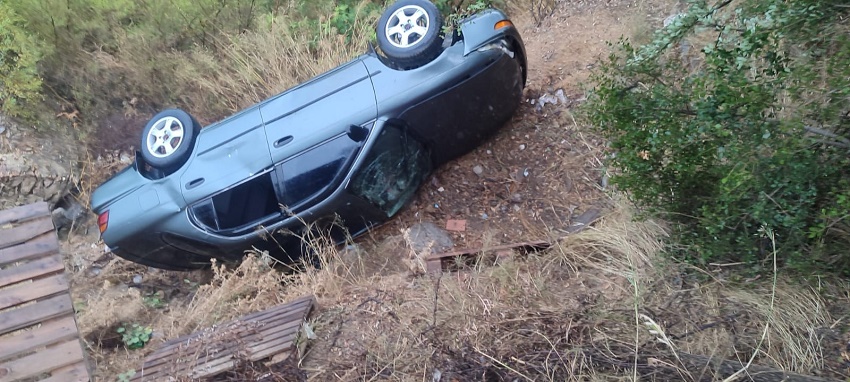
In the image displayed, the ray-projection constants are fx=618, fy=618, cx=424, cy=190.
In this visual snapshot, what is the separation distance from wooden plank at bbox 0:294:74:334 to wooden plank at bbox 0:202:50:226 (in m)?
0.61

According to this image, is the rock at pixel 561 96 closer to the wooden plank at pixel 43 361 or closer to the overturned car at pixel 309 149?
the overturned car at pixel 309 149

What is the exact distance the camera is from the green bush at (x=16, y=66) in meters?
7.44

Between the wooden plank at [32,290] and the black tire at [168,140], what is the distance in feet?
7.46

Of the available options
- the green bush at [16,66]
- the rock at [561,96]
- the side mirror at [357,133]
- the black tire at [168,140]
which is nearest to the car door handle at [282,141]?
the side mirror at [357,133]

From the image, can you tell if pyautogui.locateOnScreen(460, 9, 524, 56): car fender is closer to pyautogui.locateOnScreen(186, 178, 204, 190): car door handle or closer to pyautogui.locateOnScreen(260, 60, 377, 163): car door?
pyautogui.locateOnScreen(260, 60, 377, 163): car door

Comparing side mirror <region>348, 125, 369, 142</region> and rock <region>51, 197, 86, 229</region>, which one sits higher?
side mirror <region>348, 125, 369, 142</region>

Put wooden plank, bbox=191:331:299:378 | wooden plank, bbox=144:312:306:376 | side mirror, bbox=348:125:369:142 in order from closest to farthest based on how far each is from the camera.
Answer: wooden plank, bbox=191:331:299:378 < wooden plank, bbox=144:312:306:376 < side mirror, bbox=348:125:369:142

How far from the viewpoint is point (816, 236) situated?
3.25 meters

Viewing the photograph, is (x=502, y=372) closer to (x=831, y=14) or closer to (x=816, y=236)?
(x=816, y=236)

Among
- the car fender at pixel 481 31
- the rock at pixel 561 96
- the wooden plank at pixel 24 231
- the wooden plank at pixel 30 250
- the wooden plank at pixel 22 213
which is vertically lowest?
the rock at pixel 561 96

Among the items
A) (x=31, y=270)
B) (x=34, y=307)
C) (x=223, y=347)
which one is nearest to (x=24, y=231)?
(x=31, y=270)

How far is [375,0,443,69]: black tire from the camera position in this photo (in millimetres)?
5629

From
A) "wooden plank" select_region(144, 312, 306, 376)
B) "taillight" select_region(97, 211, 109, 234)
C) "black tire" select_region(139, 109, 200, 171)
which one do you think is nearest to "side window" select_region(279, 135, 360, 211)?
"black tire" select_region(139, 109, 200, 171)

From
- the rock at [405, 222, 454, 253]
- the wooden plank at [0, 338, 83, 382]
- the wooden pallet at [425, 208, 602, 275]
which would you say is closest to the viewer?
the wooden plank at [0, 338, 83, 382]
